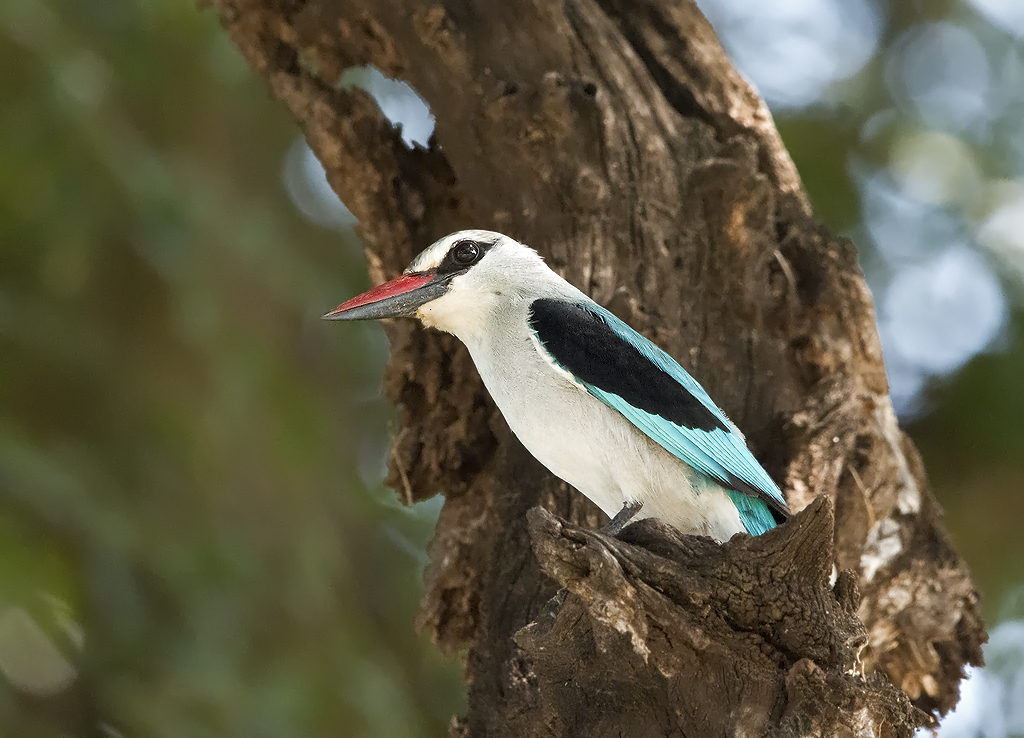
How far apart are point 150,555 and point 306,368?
1453mm

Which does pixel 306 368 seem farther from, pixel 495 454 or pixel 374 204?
pixel 495 454

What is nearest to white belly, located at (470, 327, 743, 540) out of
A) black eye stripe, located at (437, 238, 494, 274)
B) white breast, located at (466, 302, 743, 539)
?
white breast, located at (466, 302, 743, 539)

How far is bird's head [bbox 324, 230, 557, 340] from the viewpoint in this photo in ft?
11.8

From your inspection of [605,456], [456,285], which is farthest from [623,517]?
[456,285]

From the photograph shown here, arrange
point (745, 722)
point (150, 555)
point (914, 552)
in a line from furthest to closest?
point (150, 555) → point (914, 552) → point (745, 722)

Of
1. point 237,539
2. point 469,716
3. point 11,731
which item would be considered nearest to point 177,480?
point 237,539

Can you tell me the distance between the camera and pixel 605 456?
314 centimetres

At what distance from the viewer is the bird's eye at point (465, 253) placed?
146 inches

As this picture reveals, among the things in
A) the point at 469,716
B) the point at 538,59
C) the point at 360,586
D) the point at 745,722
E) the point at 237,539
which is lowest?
the point at 360,586

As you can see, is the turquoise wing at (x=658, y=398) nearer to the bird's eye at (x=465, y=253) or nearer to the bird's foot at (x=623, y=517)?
the bird's foot at (x=623, y=517)

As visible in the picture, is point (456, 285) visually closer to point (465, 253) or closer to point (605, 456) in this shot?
point (465, 253)

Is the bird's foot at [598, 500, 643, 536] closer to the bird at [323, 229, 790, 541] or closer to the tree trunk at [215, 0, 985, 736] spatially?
the bird at [323, 229, 790, 541]

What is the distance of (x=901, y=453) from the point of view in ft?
13.6

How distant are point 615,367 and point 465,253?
30.2 inches
